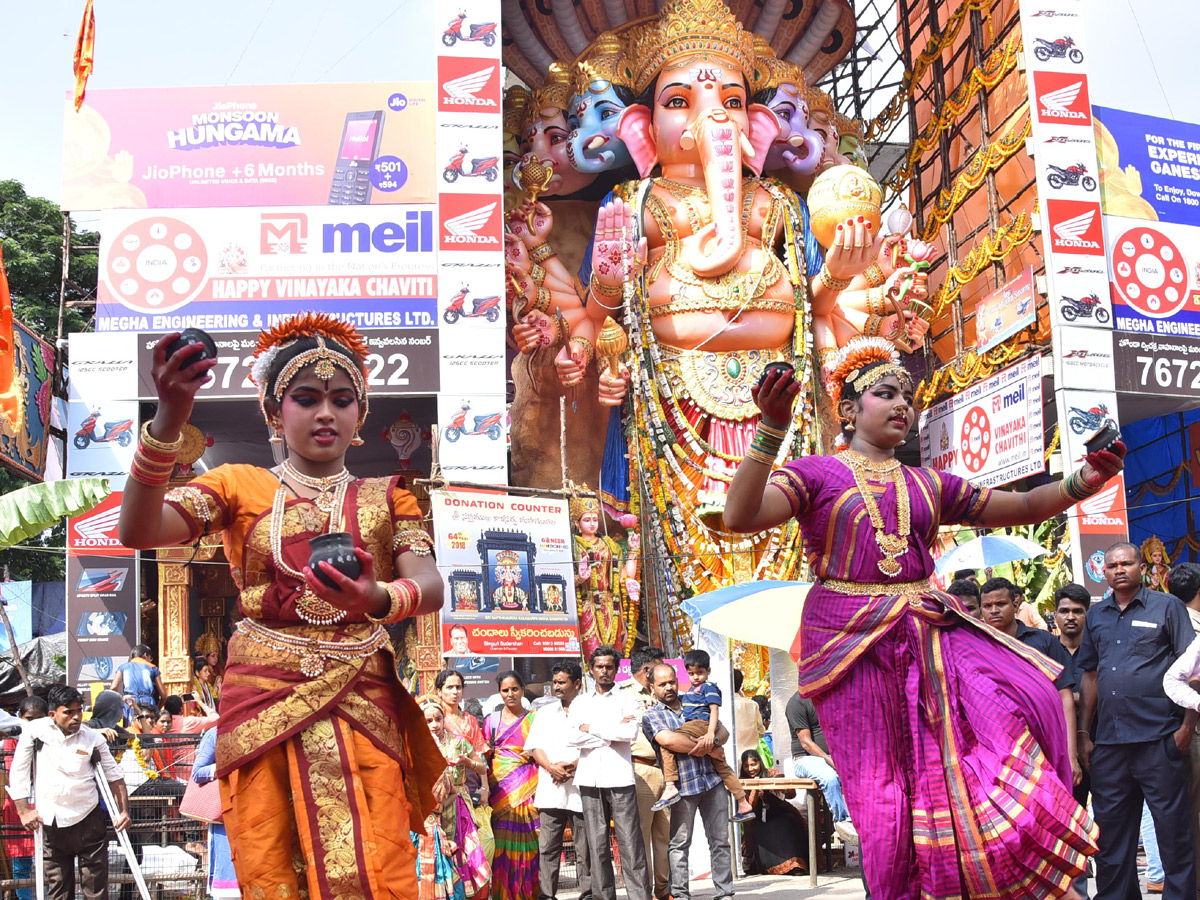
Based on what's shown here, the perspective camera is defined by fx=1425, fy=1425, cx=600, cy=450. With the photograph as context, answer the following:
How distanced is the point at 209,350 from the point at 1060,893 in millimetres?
2697

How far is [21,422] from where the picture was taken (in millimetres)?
13766

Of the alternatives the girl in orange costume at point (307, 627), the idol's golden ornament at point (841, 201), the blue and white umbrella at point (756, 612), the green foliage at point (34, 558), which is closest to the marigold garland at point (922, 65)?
the idol's golden ornament at point (841, 201)

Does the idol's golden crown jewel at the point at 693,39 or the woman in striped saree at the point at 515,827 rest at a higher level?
the idol's golden crown jewel at the point at 693,39

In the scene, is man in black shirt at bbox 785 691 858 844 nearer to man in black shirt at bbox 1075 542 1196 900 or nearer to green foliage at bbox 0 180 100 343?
man in black shirt at bbox 1075 542 1196 900

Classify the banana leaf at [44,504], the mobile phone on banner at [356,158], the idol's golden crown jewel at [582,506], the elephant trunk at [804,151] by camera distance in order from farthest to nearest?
the elephant trunk at [804,151], the idol's golden crown jewel at [582,506], the mobile phone on banner at [356,158], the banana leaf at [44,504]

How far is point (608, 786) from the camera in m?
7.95

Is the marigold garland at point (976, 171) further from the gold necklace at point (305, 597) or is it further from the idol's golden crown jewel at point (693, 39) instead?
the gold necklace at point (305, 597)

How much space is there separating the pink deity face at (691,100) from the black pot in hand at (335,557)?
12.4m

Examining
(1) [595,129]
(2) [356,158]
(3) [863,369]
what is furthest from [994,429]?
(3) [863,369]

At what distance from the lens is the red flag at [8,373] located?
12062 mm

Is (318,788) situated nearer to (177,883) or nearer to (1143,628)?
(1143,628)

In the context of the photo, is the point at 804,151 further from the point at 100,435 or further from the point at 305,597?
the point at 305,597

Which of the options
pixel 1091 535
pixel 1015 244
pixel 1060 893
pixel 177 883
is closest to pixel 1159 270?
pixel 1015 244

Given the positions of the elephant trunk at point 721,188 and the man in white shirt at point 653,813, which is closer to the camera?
the man in white shirt at point 653,813
